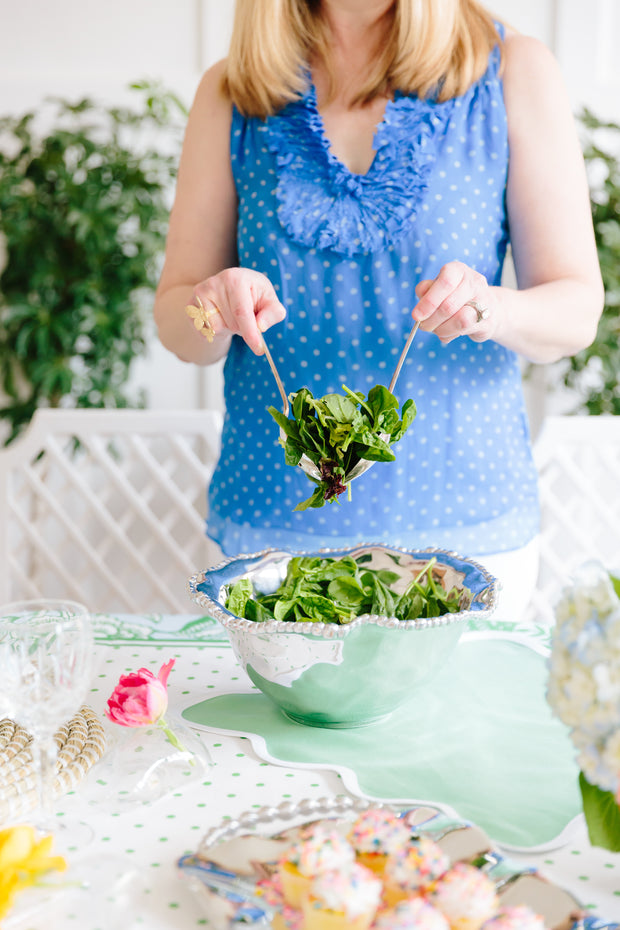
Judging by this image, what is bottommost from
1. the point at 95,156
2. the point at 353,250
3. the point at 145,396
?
the point at 145,396

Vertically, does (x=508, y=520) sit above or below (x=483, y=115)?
below

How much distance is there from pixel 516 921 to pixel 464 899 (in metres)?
0.03

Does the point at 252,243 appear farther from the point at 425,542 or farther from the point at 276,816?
the point at 276,816

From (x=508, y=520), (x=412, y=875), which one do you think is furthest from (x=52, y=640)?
(x=508, y=520)

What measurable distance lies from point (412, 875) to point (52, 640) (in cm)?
33

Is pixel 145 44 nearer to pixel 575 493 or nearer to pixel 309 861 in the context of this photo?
pixel 575 493

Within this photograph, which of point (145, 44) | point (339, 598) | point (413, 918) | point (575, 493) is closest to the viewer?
point (413, 918)

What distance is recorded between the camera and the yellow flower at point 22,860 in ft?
1.95

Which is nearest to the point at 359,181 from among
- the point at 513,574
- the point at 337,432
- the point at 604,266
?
the point at 337,432

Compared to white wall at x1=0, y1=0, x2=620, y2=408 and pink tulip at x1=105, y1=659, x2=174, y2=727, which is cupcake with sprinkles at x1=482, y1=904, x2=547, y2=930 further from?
white wall at x1=0, y1=0, x2=620, y2=408

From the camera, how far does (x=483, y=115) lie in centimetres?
135

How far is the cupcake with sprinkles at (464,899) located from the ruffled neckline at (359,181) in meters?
0.96

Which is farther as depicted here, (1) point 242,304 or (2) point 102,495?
(2) point 102,495

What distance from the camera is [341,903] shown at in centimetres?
53
